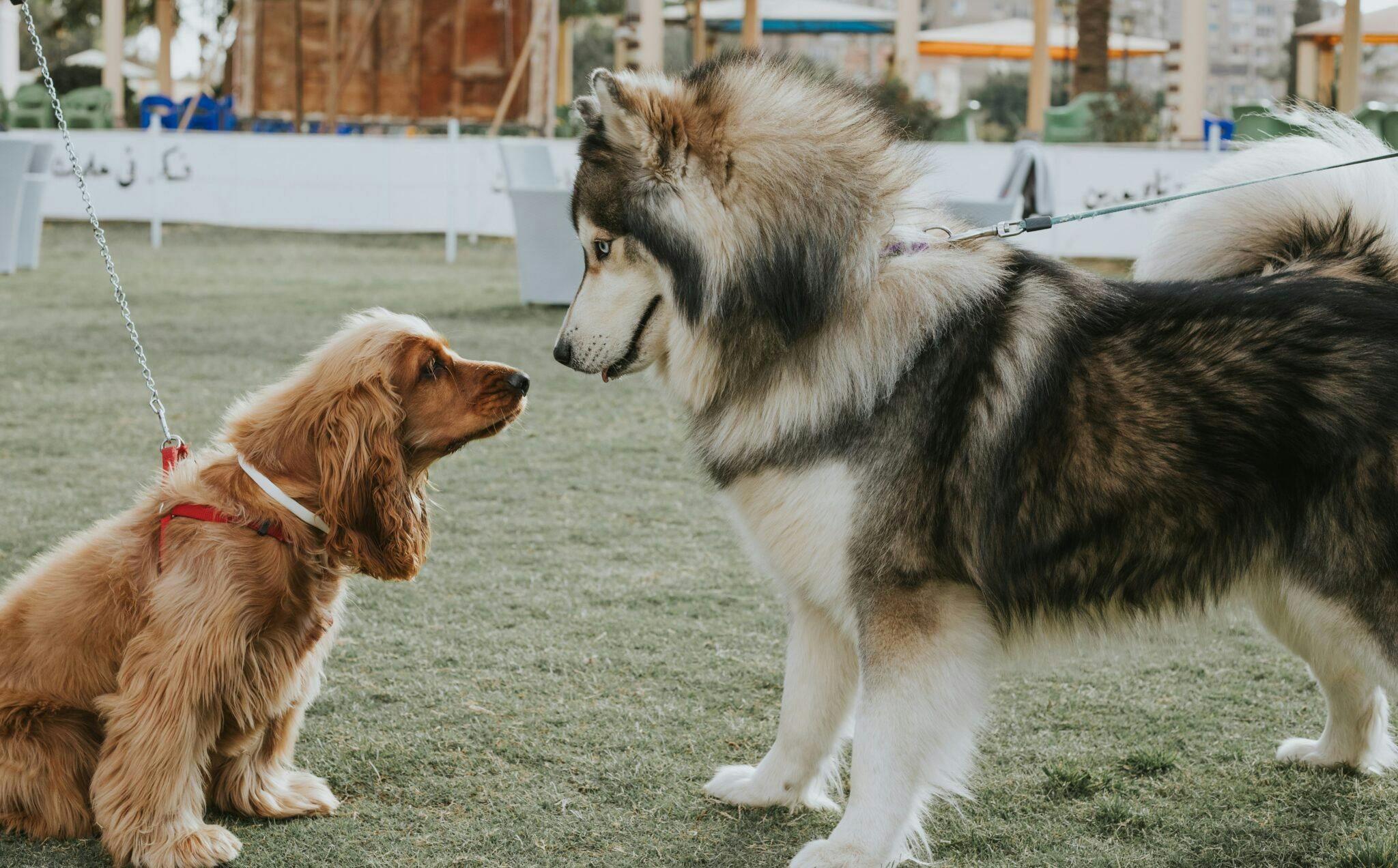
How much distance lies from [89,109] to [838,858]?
25644 mm

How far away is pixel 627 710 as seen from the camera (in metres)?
3.76

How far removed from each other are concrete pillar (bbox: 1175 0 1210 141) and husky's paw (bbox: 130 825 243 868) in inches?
665

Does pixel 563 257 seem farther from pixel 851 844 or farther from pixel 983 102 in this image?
pixel 983 102

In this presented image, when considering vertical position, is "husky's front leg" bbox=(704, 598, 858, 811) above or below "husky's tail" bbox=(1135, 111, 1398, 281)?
below

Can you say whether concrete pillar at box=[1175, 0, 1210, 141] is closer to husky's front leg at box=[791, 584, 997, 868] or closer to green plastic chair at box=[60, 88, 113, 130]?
husky's front leg at box=[791, 584, 997, 868]

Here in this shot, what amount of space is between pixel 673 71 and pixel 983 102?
180 ft

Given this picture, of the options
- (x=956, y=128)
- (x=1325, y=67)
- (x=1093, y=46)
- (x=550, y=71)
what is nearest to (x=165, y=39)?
(x=550, y=71)

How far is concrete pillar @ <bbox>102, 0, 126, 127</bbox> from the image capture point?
74.5 ft

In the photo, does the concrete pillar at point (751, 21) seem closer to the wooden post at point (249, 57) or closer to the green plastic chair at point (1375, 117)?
the green plastic chair at point (1375, 117)

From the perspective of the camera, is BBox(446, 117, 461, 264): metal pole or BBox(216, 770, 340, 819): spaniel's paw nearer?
BBox(216, 770, 340, 819): spaniel's paw

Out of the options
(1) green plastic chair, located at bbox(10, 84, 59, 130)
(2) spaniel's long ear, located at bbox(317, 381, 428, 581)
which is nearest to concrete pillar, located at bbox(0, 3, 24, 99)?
(1) green plastic chair, located at bbox(10, 84, 59, 130)

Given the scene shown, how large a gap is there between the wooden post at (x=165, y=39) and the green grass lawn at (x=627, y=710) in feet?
64.3

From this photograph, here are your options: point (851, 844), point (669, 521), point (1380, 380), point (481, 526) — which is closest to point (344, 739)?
point (851, 844)

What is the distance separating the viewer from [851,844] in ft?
9.35
